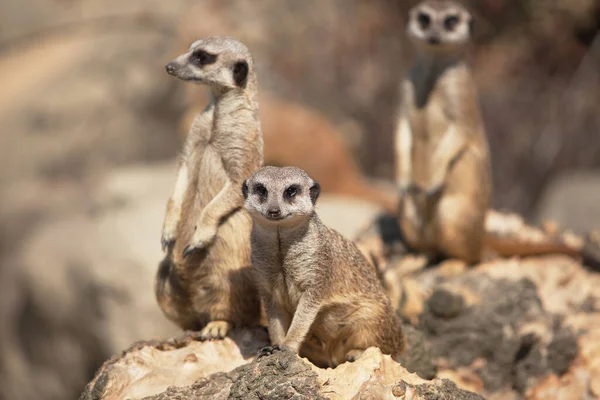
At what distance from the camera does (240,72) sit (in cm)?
346

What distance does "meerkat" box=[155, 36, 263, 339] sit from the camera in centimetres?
345

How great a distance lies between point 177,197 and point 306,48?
910cm

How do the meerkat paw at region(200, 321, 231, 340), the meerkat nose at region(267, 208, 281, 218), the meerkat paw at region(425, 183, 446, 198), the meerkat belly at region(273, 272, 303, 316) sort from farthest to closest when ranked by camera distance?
the meerkat paw at region(425, 183, 446, 198)
the meerkat paw at region(200, 321, 231, 340)
the meerkat belly at region(273, 272, 303, 316)
the meerkat nose at region(267, 208, 281, 218)

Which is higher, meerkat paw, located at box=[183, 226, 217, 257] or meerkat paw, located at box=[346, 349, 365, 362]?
meerkat paw, located at box=[183, 226, 217, 257]

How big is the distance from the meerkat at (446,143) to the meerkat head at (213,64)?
7.16 ft

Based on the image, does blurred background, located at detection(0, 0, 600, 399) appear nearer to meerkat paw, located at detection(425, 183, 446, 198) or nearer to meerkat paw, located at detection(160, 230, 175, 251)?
meerkat paw, located at detection(425, 183, 446, 198)

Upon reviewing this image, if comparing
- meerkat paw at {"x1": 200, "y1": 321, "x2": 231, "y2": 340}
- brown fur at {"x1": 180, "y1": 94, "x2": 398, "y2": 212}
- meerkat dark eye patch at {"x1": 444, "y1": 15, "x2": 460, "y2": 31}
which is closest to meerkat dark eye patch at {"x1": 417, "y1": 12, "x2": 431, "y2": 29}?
meerkat dark eye patch at {"x1": 444, "y1": 15, "x2": 460, "y2": 31}

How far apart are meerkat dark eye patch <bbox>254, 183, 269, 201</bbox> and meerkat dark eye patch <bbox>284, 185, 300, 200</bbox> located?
0.26 feet

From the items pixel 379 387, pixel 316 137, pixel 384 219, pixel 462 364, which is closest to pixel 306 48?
pixel 316 137

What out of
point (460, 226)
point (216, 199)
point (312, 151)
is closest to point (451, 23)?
point (460, 226)

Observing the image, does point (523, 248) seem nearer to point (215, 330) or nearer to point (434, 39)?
point (434, 39)

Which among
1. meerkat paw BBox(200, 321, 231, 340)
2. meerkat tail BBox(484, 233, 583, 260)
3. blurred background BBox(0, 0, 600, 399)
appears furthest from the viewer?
blurred background BBox(0, 0, 600, 399)

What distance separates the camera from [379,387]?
3.04m

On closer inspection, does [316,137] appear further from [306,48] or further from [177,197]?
[177,197]
